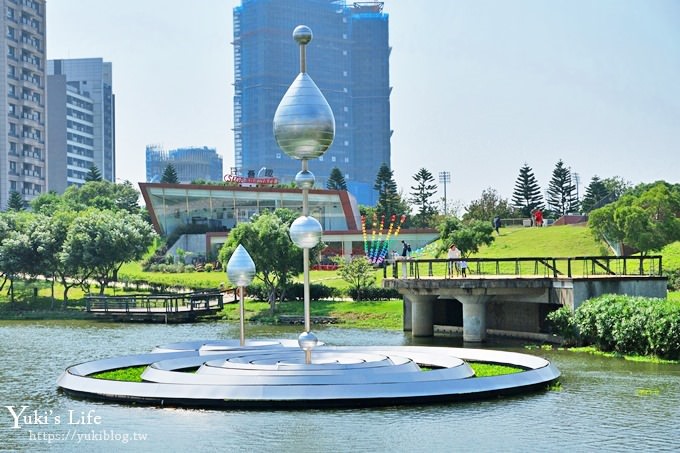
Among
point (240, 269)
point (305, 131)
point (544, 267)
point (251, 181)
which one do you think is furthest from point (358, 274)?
point (251, 181)

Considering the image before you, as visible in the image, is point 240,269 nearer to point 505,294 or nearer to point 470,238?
point 505,294

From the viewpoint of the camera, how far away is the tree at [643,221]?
7119 centimetres

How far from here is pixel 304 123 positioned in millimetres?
29938

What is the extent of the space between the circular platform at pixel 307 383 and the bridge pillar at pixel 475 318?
1417 centimetres

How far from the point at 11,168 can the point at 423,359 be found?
456 feet

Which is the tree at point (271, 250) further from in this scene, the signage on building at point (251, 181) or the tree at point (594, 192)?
the tree at point (594, 192)

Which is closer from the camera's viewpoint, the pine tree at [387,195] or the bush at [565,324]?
the bush at [565,324]

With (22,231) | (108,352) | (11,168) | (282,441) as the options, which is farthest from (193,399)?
(11,168)

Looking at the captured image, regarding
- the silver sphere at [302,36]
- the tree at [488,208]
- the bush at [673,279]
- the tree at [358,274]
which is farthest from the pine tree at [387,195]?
the silver sphere at [302,36]

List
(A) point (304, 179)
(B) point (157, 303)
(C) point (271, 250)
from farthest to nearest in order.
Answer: (B) point (157, 303), (C) point (271, 250), (A) point (304, 179)

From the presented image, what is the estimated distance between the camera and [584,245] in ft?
292

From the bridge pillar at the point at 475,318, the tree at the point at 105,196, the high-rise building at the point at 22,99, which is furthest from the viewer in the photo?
the high-rise building at the point at 22,99

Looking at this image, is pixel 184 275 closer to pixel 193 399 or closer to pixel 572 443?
pixel 193 399

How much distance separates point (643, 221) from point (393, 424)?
166ft
